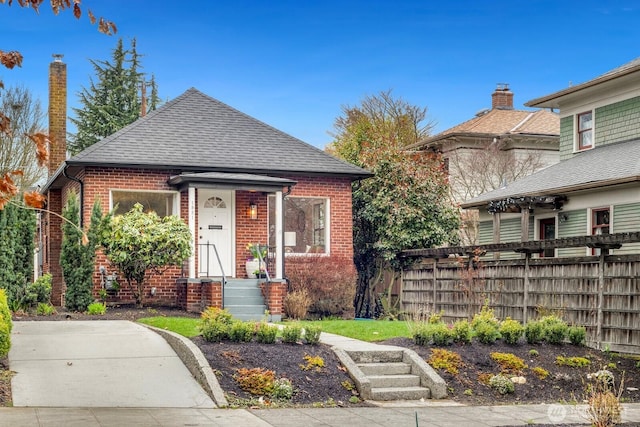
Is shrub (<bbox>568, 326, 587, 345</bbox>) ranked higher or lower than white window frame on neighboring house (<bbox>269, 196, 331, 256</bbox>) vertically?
lower

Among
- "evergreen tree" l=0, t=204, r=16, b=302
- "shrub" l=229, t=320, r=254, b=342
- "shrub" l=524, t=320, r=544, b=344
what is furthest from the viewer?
"evergreen tree" l=0, t=204, r=16, b=302

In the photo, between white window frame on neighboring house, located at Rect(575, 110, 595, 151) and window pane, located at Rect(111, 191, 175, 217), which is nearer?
window pane, located at Rect(111, 191, 175, 217)

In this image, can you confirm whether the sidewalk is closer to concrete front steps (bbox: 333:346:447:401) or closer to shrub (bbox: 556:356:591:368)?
concrete front steps (bbox: 333:346:447:401)

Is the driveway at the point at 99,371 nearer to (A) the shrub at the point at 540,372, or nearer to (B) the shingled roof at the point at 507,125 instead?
(A) the shrub at the point at 540,372

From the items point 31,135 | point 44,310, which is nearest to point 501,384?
point 31,135

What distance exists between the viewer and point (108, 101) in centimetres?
4466

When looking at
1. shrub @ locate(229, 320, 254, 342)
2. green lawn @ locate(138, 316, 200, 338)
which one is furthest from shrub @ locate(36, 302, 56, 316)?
shrub @ locate(229, 320, 254, 342)

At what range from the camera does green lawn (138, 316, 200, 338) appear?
48.9 ft

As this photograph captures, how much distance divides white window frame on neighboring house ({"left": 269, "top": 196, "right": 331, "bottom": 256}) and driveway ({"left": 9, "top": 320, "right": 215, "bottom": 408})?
28.7 feet

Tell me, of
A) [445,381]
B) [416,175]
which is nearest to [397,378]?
[445,381]

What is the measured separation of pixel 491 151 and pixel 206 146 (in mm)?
14646

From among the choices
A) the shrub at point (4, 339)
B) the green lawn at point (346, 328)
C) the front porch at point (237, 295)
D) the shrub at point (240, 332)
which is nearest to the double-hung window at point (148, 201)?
the front porch at point (237, 295)

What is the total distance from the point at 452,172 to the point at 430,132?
41.1 ft

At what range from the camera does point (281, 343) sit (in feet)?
43.4
